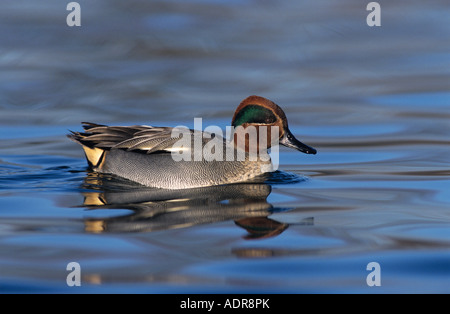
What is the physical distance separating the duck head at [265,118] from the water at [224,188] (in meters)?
0.41

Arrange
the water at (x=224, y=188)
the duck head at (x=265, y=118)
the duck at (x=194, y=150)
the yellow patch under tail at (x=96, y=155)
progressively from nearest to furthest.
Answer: the water at (x=224, y=188) → the duck at (x=194, y=150) → the duck head at (x=265, y=118) → the yellow patch under tail at (x=96, y=155)

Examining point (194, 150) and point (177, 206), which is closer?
point (177, 206)

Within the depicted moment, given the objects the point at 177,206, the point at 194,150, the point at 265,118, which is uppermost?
the point at 265,118

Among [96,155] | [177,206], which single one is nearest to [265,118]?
[177,206]

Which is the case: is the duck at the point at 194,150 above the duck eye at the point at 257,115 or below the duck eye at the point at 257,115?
A: below

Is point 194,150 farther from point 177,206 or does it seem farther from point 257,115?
point 177,206

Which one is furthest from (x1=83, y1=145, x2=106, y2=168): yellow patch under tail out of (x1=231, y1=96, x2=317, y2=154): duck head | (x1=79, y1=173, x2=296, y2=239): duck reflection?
(x1=231, y1=96, x2=317, y2=154): duck head

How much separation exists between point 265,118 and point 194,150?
2.34ft

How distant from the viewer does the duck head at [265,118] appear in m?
7.34

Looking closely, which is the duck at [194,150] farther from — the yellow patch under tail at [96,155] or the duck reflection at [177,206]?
the duck reflection at [177,206]

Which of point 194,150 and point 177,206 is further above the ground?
point 194,150

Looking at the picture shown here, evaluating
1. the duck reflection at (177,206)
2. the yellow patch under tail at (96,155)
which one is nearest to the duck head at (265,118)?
the duck reflection at (177,206)

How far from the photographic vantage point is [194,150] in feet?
23.9

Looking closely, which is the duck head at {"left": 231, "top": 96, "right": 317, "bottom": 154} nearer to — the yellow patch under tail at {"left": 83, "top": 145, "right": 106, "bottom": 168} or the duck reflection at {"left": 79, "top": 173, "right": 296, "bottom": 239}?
the duck reflection at {"left": 79, "top": 173, "right": 296, "bottom": 239}
